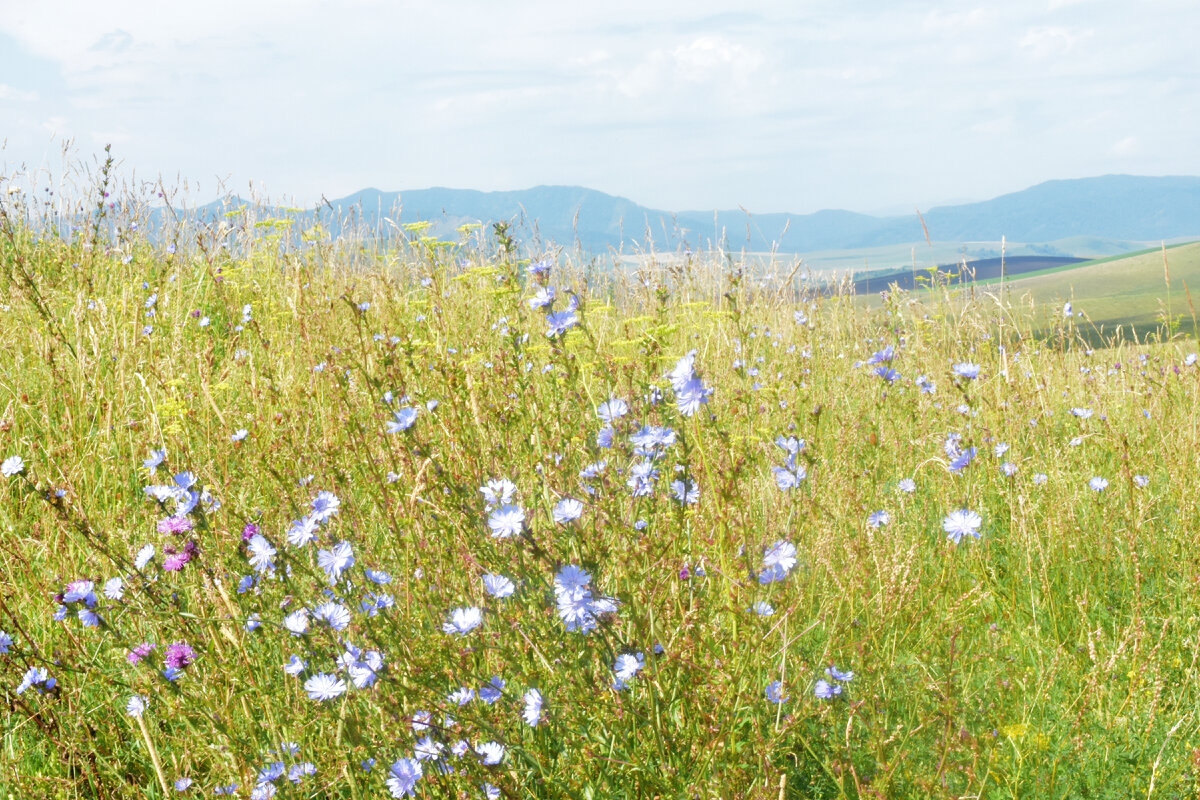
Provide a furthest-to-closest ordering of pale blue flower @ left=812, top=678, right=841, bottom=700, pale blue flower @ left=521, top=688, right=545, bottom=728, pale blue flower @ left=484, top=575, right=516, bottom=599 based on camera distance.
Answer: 1. pale blue flower @ left=812, top=678, right=841, bottom=700
2. pale blue flower @ left=484, top=575, right=516, bottom=599
3. pale blue flower @ left=521, top=688, right=545, bottom=728

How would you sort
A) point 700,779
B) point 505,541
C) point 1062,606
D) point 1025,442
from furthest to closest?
point 1025,442 < point 1062,606 < point 505,541 < point 700,779

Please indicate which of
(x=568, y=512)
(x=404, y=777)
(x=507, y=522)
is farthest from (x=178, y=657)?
(x=568, y=512)

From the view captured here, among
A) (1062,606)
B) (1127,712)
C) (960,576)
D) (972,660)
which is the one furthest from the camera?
(960,576)

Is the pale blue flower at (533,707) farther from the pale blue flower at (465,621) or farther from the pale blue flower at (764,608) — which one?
the pale blue flower at (764,608)

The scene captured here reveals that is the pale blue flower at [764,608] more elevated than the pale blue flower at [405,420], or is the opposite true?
the pale blue flower at [405,420]

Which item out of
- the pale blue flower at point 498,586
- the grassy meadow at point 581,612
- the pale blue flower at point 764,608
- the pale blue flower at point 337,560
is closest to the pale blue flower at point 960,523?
the grassy meadow at point 581,612

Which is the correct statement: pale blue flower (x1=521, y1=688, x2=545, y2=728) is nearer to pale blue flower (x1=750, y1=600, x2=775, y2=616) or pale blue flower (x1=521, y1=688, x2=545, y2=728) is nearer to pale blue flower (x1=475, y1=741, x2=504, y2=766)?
pale blue flower (x1=475, y1=741, x2=504, y2=766)

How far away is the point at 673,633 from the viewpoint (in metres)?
1.51

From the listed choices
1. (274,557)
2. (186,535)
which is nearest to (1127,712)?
(274,557)

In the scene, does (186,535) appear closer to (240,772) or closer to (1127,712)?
(240,772)

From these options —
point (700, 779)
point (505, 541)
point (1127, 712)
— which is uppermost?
point (505, 541)

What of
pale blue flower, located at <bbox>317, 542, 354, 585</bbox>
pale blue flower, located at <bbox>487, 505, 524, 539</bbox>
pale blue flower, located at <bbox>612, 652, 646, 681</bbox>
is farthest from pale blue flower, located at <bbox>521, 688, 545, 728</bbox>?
pale blue flower, located at <bbox>317, 542, 354, 585</bbox>

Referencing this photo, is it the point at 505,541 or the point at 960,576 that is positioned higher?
the point at 505,541

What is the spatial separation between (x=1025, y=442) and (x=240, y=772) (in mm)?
2961
